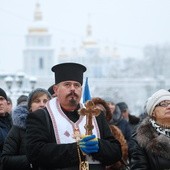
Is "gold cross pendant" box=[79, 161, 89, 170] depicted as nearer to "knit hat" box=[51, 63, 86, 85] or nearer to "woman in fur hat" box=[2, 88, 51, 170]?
"knit hat" box=[51, 63, 86, 85]

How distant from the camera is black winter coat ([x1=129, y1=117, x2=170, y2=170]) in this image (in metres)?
6.78

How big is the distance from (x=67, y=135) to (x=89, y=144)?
37 cm

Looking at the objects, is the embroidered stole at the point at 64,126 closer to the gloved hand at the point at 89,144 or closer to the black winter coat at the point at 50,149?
the black winter coat at the point at 50,149

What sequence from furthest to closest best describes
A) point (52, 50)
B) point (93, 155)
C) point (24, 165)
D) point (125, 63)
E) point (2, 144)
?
point (125, 63)
point (52, 50)
point (2, 144)
point (24, 165)
point (93, 155)

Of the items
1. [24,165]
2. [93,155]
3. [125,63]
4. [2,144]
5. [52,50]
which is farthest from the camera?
[125,63]

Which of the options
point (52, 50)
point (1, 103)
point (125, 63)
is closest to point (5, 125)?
point (1, 103)

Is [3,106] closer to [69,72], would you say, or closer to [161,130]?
[69,72]

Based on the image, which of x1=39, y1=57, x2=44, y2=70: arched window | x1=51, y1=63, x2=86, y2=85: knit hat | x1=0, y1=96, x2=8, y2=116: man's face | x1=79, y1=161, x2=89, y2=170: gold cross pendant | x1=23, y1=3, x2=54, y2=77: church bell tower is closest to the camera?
x1=79, y1=161, x2=89, y2=170: gold cross pendant

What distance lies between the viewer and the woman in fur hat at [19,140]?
7.75 m

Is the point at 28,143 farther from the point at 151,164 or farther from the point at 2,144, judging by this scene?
the point at 2,144

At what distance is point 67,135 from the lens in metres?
6.80

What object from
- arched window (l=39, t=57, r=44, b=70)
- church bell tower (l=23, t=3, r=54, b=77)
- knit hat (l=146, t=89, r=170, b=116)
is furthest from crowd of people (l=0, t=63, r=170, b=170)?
arched window (l=39, t=57, r=44, b=70)

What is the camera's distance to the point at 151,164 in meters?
6.80

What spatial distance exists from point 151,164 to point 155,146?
129 mm
